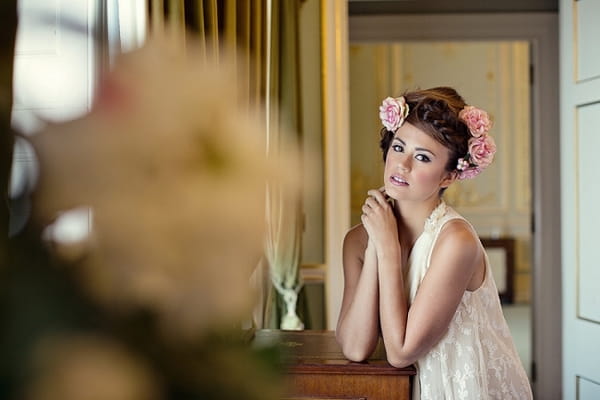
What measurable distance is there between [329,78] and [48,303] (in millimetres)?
5474

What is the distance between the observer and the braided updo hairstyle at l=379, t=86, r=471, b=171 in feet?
8.52

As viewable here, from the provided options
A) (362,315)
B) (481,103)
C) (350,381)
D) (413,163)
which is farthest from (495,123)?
(350,381)

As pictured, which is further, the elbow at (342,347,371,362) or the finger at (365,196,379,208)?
the finger at (365,196,379,208)

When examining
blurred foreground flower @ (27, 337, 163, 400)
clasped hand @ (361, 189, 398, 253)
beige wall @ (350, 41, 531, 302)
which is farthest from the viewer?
beige wall @ (350, 41, 531, 302)

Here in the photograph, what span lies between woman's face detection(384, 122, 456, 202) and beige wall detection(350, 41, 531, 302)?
23.9 ft

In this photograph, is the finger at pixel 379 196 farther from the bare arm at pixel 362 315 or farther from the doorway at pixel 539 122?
the doorway at pixel 539 122

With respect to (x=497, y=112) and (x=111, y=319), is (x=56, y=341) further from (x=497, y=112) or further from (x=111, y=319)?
(x=497, y=112)

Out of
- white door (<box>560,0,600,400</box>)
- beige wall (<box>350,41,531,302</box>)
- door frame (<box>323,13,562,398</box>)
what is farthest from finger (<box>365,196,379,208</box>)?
beige wall (<box>350,41,531,302</box>)

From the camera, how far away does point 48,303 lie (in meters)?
0.24

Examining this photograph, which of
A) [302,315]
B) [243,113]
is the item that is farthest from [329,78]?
[243,113]

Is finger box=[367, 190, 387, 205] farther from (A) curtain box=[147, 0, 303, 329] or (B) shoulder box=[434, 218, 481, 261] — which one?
(A) curtain box=[147, 0, 303, 329]

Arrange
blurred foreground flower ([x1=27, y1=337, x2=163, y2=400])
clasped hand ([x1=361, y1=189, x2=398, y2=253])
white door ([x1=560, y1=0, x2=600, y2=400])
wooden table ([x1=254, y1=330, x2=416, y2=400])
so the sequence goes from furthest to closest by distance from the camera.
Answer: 1. white door ([x1=560, y1=0, x2=600, y2=400])
2. clasped hand ([x1=361, y1=189, x2=398, y2=253])
3. wooden table ([x1=254, y1=330, x2=416, y2=400])
4. blurred foreground flower ([x1=27, y1=337, x2=163, y2=400])

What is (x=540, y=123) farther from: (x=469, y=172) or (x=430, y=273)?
(x=430, y=273)

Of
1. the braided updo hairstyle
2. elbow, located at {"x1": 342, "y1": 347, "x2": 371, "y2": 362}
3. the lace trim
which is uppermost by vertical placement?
the braided updo hairstyle
